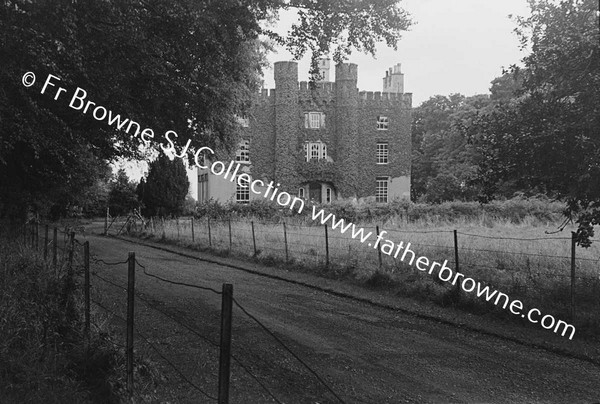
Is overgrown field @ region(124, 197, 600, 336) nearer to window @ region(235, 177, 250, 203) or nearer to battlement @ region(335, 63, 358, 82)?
window @ region(235, 177, 250, 203)

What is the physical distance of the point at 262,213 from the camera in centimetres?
4000

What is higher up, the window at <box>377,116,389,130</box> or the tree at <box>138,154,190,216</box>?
the window at <box>377,116,389,130</box>

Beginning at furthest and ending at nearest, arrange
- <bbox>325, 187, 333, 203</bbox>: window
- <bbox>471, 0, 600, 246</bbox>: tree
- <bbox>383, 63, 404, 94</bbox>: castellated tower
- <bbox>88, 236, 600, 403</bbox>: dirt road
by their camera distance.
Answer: <bbox>383, 63, 404, 94</bbox>: castellated tower
<bbox>325, 187, 333, 203</bbox>: window
<bbox>471, 0, 600, 246</bbox>: tree
<bbox>88, 236, 600, 403</bbox>: dirt road

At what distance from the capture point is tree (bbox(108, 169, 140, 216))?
153 feet

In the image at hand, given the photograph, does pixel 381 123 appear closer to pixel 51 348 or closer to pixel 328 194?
pixel 328 194

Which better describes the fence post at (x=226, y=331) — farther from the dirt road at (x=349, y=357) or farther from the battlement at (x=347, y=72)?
the battlement at (x=347, y=72)

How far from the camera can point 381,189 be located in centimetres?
5488

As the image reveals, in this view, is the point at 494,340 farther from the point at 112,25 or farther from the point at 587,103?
the point at 112,25

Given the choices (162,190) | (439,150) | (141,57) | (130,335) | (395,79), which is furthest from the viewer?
(439,150)

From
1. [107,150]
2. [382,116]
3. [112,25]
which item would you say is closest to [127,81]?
[112,25]

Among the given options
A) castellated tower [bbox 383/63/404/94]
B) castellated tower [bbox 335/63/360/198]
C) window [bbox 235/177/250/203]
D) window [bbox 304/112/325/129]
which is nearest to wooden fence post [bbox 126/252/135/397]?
window [bbox 235/177/250/203]

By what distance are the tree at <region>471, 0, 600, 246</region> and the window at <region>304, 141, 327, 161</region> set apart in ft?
138

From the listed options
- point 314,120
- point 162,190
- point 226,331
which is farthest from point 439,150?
point 226,331

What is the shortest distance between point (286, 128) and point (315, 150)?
3534mm
